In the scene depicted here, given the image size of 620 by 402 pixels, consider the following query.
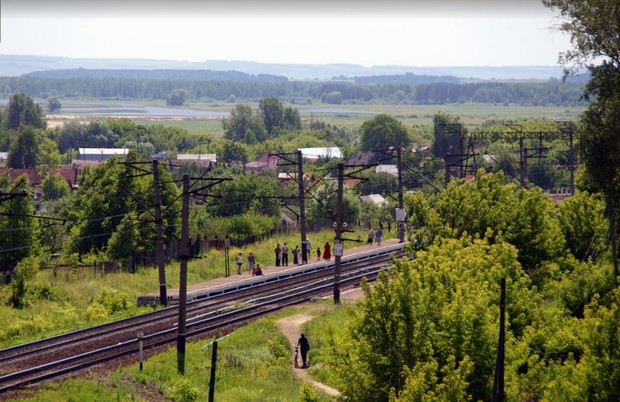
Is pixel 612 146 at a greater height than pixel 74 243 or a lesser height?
greater

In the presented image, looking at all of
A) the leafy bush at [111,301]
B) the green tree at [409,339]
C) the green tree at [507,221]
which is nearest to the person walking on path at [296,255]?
the green tree at [507,221]

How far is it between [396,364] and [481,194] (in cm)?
2091

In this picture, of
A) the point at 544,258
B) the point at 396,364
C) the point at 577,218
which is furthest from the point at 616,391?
the point at 577,218

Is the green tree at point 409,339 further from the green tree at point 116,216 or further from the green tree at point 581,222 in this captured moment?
the green tree at point 116,216

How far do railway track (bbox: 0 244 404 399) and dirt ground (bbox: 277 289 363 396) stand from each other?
44.9 inches

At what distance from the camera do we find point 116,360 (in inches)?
1451

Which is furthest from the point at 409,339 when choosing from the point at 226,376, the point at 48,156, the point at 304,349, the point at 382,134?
the point at 382,134

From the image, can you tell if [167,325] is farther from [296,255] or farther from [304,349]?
[296,255]

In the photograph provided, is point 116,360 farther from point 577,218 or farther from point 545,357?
point 577,218

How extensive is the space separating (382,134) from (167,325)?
401 feet

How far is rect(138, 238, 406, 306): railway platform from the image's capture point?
49812 millimetres

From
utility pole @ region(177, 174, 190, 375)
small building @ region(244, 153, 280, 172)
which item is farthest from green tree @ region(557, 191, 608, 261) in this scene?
small building @ region(244, 153, 280, 172)

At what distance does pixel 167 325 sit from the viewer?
43.1m

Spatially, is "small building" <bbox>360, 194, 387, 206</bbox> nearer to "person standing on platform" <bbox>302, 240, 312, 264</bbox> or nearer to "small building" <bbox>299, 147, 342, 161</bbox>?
"person standing on platform" <bbox>302, 240, 312, 264</bbox>
